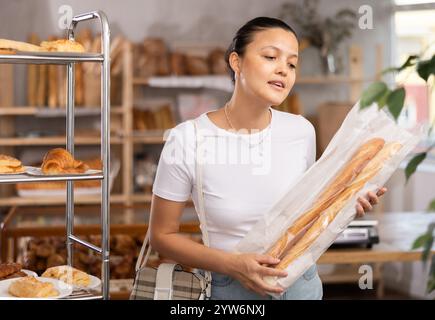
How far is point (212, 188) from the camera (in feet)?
6.02

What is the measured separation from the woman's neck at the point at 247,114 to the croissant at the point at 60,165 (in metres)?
0.39

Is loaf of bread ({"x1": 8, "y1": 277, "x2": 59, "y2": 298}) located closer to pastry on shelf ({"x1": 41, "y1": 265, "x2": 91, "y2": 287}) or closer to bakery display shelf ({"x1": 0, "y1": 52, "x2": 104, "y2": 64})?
pastry on shelf ({"x1": 41, "y1": 265, "x2": 91, "y2": 287})

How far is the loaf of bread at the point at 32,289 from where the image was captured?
5.82ft

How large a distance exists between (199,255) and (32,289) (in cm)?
40

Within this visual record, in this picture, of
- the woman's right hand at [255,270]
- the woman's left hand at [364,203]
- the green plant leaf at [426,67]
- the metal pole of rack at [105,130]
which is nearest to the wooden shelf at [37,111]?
the metal pole of rack at [105,130]

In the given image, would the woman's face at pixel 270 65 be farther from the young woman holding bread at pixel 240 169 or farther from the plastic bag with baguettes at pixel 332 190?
the plastic bag with baguettes at pixel 332 190

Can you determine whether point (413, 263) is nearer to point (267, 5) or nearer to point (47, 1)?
point (267, 5)

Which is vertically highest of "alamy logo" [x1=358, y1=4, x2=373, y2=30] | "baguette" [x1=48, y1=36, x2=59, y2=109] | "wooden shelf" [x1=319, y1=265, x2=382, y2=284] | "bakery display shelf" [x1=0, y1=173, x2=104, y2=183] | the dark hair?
"alamy logo" [x1=358, y1=4, x2=373, y2=30]

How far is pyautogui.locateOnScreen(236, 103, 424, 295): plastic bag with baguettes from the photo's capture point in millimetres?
1659

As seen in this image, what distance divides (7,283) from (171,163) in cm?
51

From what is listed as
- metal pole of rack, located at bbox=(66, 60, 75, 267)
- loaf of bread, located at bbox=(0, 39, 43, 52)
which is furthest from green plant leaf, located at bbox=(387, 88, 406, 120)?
metal pole of rack, located at bbox=(66, 60, 75, 267)

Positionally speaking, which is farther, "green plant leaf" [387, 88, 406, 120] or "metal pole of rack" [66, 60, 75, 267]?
"metal pole of rack" [66, 60, 75, 267]
